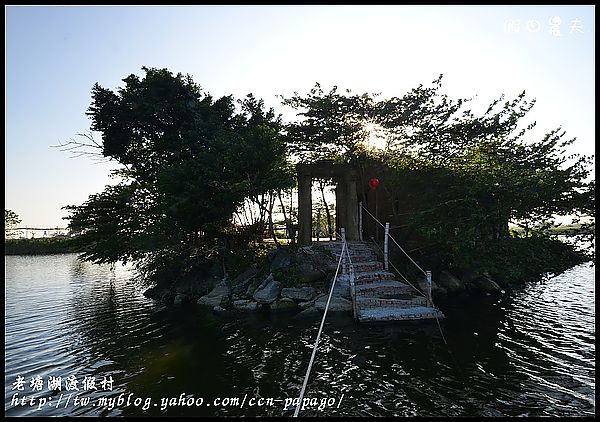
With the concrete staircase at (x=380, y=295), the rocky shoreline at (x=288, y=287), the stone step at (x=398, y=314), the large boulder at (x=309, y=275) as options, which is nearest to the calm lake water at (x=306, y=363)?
the stone step at (x=398, y=314)

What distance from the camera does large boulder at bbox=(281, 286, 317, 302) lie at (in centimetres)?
1527

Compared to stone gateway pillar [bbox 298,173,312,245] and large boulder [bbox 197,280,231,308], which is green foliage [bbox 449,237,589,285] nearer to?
stone gateway pillar [bbox 298,173,312,245]

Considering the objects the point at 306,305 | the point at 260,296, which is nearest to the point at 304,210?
the point at 260,296

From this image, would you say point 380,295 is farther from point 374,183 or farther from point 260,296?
point 374,183

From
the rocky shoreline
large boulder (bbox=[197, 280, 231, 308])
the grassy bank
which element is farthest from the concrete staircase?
the grassy bank

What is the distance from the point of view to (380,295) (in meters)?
13.6

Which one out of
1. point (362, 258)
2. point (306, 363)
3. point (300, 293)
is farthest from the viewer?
point (362, 258)

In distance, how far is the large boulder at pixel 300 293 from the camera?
15.3 m

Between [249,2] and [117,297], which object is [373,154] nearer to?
[249,2]

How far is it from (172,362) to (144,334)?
3630mm

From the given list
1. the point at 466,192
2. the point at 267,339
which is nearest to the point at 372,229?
the point at 466,192

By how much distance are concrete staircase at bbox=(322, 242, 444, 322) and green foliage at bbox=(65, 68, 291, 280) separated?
6.36 m

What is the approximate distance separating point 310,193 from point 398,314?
8.87 m

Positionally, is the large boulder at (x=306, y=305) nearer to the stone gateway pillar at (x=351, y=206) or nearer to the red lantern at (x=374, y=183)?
Answer: the stone gateway pillar at (x=351, y=206)
